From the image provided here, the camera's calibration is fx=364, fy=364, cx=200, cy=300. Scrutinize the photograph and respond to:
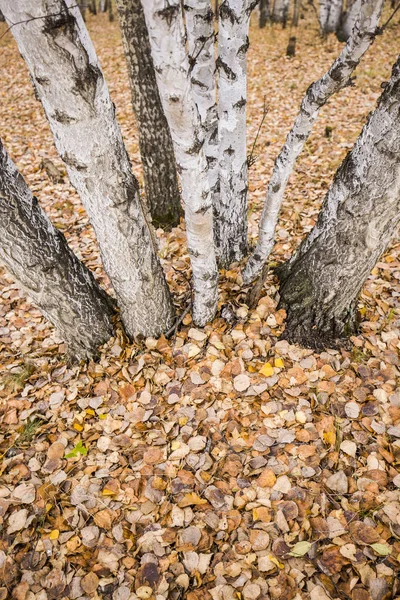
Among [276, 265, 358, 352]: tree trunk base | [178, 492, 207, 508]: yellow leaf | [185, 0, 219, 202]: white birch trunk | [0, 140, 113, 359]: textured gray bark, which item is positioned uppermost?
[185, 0, 219, 202]: white birch trunk

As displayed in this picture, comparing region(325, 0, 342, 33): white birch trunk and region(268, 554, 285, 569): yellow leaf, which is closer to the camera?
region(268, 554, 285, 569): yellow leaf

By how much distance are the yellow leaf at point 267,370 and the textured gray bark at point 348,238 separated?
0.30 metres

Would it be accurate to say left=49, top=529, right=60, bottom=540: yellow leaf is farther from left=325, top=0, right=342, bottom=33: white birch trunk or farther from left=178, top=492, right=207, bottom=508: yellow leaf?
left=325, top=0, right=342, bottom=33: white birch trunk

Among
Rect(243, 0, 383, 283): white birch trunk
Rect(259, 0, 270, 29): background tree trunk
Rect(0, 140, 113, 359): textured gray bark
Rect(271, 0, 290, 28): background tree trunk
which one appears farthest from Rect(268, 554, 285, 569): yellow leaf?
Rect(271, 0, 290, 28): background tree trunk

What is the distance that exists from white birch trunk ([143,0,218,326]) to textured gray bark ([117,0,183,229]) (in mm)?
1627

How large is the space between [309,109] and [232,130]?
0.59 m

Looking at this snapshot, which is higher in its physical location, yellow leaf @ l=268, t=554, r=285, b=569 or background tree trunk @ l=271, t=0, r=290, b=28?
background tree trunk @ l=271, t=0, r=290, b=28

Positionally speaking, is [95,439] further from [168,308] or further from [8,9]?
[8,9]

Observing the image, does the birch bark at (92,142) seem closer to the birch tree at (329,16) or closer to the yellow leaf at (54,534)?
the yellow leaf at (54,534)

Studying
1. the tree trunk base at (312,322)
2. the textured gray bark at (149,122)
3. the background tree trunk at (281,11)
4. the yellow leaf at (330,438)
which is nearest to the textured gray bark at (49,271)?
the tree trunk base at (312,322)

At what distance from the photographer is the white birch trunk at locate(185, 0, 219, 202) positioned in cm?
210

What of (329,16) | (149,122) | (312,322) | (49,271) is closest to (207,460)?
(312,322)

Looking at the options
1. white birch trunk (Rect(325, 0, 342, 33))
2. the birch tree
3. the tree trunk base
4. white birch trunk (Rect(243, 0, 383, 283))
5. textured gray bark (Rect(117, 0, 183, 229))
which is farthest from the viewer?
the birch tree

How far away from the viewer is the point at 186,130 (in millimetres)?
1704
